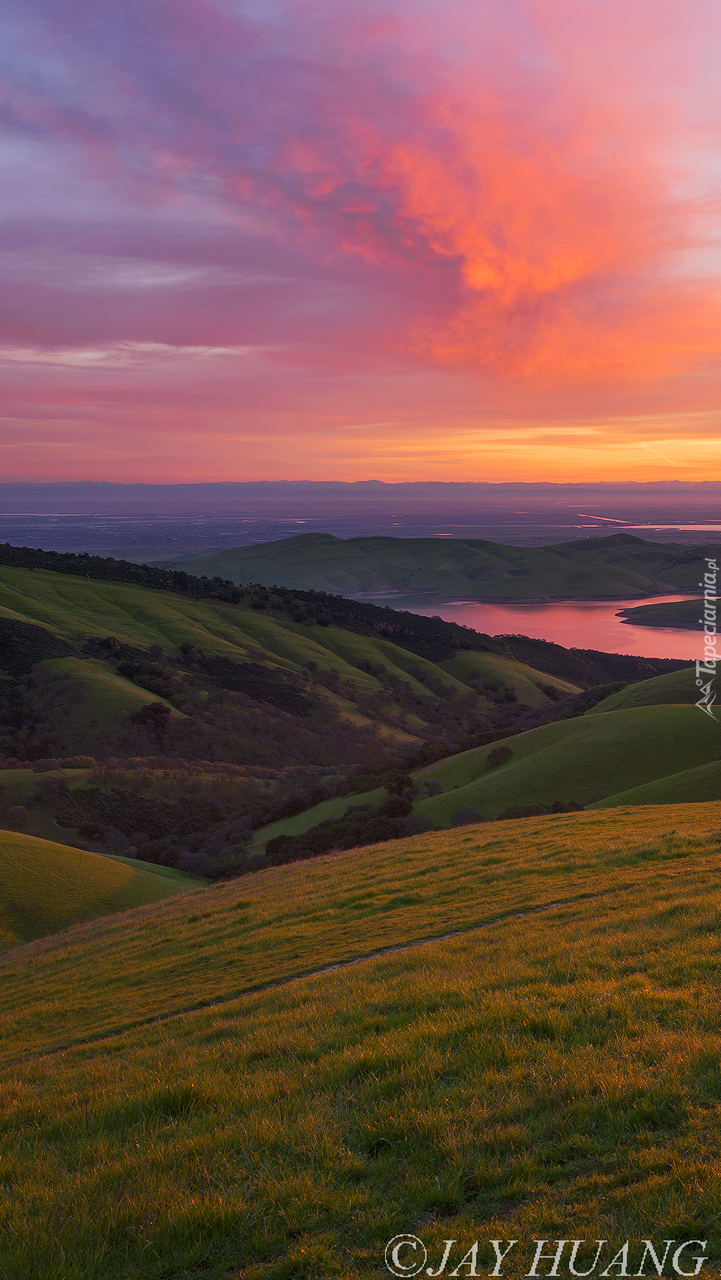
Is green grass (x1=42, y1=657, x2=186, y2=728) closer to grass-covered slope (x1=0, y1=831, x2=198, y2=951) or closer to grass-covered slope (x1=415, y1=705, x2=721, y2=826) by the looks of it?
grass-covered slope (x1=0, y1=831, x2=198, y2=951)

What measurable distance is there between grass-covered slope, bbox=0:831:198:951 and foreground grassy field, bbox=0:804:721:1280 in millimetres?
22680

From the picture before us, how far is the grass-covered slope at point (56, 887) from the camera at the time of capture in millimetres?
33219

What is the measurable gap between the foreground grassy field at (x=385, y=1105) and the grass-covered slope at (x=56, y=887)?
22.7 metres

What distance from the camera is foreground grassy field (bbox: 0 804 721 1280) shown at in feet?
16.1

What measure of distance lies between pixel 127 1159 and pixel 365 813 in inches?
1573

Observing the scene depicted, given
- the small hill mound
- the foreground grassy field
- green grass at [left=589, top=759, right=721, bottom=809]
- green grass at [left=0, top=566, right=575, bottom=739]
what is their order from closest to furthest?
the foreground grassy field
green grass at [left=589, top=759, right=721, bottom=809]
the small hill mound
green grass at [left=0, top=566, right=575, bottom=739]

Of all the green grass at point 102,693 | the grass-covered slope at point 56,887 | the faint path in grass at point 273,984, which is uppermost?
the faint path in grass at point 273,984

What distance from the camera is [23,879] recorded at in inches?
1396

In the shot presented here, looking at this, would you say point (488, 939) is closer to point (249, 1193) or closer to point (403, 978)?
point (403, 978)

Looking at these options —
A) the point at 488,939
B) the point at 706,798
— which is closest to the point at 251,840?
the point at 706,798

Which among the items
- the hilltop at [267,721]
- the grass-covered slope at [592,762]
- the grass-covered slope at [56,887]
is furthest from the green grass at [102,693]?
the grass-covered slope at [592,762]

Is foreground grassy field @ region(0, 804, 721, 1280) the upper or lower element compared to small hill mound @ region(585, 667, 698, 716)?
upper

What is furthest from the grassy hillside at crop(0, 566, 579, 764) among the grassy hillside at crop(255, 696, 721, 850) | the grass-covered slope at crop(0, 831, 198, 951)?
the grassy hillside at crop(255, 696, 721, 850)

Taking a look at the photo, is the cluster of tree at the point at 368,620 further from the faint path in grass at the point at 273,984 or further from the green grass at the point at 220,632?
the faint path in grass at the point at 273,984
